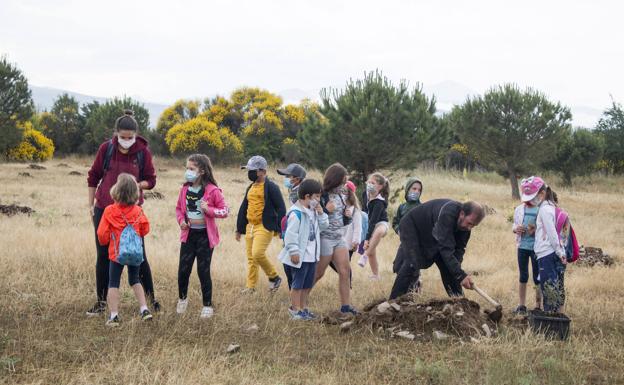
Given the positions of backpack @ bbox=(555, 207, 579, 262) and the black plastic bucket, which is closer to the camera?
the black plastic bucket

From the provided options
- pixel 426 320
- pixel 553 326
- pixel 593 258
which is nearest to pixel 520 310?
pixel 553 326

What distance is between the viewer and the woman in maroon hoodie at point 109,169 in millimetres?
6340

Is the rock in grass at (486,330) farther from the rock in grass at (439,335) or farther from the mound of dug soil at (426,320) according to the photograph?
the rock in grass at (439,335)

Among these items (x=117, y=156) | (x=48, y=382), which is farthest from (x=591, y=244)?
(x=48, y=382)

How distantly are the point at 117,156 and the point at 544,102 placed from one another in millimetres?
24590

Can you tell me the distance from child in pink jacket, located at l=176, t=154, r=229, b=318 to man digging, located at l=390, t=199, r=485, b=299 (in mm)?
1989

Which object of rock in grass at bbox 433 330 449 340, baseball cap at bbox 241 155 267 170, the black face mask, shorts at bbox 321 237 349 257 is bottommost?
rock in grass at bbox 433 330 449 340

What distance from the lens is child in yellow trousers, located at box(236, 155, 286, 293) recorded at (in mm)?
7730

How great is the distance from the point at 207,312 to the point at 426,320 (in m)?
2.23

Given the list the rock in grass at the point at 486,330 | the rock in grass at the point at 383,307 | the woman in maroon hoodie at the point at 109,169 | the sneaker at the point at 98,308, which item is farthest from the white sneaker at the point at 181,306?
the rock in grass at the point at 486,330

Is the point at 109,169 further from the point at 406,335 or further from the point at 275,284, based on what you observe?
the point at 406,335

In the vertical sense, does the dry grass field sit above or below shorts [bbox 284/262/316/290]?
below

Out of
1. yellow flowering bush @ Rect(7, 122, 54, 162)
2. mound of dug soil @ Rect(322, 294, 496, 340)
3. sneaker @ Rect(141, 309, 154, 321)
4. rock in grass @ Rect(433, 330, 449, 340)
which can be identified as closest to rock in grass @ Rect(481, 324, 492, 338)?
mound of dug soil @ Rect(322, 294, 496, 340)

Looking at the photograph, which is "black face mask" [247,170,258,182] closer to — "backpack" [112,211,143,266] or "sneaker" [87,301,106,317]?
"backpack" [112,211,143,266]
